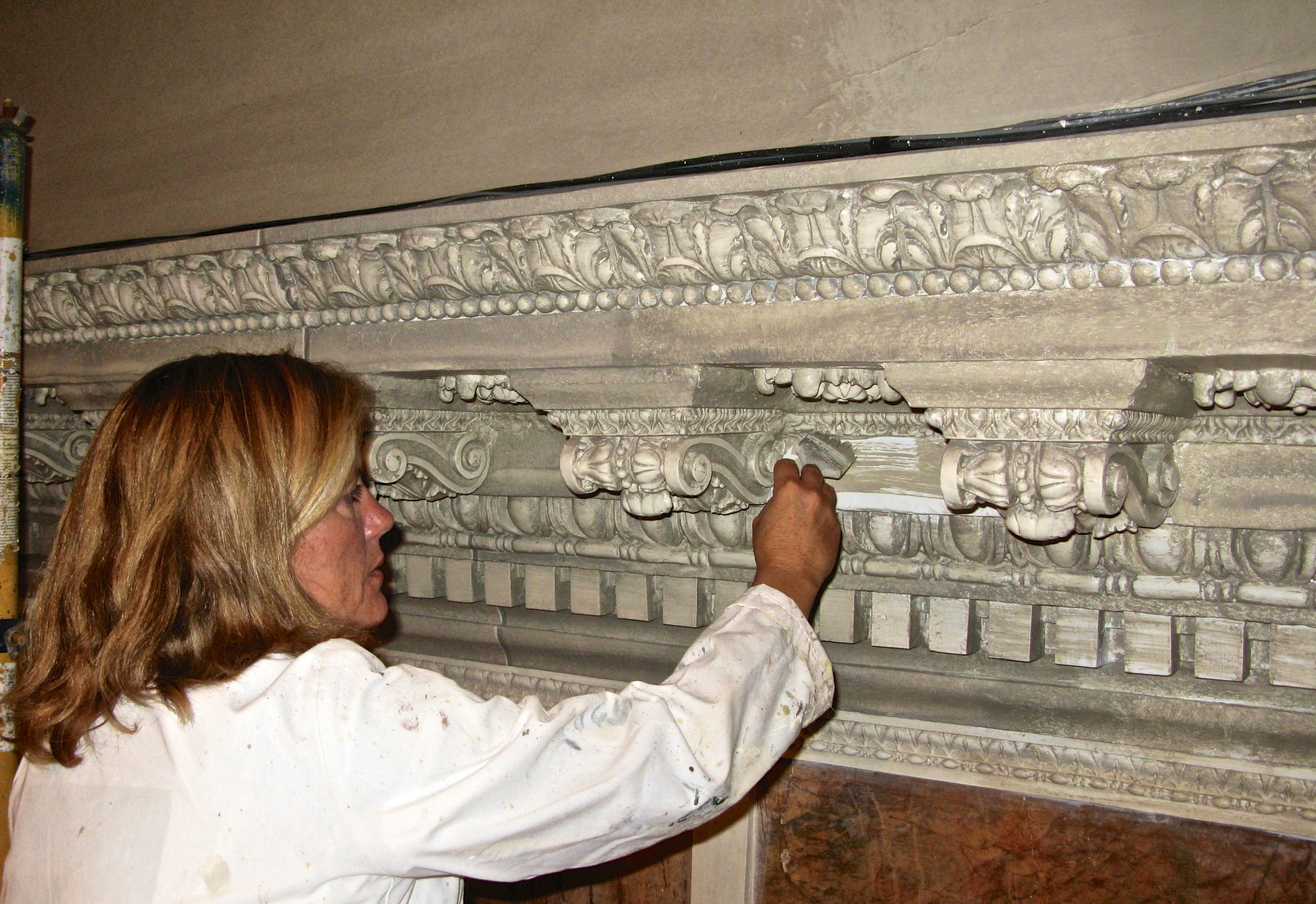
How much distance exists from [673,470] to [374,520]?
0.31 m

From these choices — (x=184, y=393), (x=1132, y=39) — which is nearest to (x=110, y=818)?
(x=184, y=393)

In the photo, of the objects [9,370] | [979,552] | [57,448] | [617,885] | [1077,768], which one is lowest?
[617,885]

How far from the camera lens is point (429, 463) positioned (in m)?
1.34

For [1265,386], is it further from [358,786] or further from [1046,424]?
[358,786]

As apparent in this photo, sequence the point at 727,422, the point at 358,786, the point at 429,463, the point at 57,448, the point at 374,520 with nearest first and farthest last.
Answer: the point at 358,786
the point at 374,520
the point at 727,422
the point at 429,463
the point at 57,448

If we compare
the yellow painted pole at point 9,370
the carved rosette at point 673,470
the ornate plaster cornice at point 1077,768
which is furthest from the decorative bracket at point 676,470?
the yellow painted pole at point 9,370

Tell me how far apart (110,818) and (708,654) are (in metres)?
0.51

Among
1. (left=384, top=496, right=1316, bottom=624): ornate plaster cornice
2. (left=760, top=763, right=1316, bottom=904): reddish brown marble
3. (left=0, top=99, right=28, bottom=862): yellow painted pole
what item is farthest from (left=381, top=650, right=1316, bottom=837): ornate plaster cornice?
(left=0, top=99, right=28, bottom=862): yellow painted pole

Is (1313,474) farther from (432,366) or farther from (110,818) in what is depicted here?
(110,818)

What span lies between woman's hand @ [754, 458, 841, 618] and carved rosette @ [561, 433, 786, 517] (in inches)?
2.5

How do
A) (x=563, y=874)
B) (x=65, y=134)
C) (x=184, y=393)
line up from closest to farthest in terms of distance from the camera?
1. (x=184, y=393)
2. (x=563, y=874)
3. (x=65, y=134)

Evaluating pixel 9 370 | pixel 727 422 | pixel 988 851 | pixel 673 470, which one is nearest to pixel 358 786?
pixel 673 470

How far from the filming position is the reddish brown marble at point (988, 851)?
3.51ft

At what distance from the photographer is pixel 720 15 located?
1.04 meters
